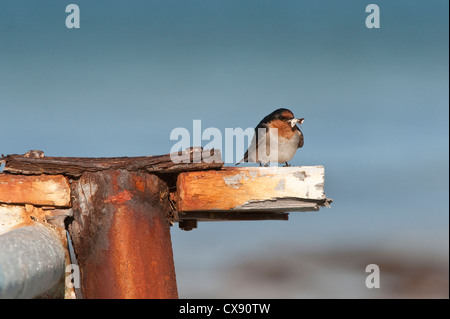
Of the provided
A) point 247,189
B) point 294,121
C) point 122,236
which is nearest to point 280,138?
point 294,121

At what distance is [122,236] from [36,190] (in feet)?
1.86

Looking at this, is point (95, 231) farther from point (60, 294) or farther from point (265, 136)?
point (265, 136)

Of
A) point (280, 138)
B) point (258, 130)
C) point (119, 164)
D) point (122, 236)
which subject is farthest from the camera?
point (258, 130)

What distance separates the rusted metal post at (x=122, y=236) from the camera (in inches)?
110

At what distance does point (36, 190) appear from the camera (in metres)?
3.04

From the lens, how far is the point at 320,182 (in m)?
3.01

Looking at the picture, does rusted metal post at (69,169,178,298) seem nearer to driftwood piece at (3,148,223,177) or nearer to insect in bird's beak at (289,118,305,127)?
driftwood piece at (3,148,223,177)

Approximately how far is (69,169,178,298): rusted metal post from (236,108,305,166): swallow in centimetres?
313

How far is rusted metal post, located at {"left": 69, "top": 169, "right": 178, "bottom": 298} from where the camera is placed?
2793 millimetres

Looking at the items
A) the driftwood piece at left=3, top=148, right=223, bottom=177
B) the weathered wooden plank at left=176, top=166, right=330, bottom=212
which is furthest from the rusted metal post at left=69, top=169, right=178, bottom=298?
the weathered wooden plank at left=176, top=166, right=330, bottom=212

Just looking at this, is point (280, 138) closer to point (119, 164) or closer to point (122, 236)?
point (119, 164)

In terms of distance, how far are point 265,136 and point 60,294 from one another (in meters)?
3.65
